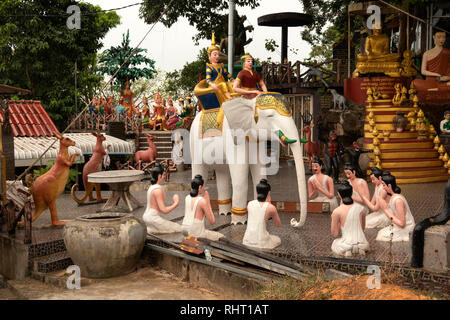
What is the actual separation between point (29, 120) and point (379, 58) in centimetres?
1099

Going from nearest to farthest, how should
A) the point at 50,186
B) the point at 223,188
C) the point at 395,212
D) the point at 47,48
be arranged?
the point at 395,212, the point at 50,186, the point at 223,188, the point at 47,48

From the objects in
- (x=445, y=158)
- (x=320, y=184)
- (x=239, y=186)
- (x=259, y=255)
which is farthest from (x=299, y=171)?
(x=445, y=158)

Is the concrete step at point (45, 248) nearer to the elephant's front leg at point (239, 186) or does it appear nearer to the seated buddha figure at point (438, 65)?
the elephant's front leg at point (239, 186)

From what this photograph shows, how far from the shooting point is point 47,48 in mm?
20328

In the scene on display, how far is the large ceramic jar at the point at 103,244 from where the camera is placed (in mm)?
6676

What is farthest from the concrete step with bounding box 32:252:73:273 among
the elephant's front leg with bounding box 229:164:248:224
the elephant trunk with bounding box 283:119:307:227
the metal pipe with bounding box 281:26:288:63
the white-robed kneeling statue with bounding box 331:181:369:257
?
the metal pipe with bounding box 281:26:288:63

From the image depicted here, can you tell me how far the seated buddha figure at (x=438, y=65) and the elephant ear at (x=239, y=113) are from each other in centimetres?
806

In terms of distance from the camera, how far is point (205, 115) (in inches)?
336

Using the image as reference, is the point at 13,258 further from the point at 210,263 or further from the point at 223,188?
the point at 223,188

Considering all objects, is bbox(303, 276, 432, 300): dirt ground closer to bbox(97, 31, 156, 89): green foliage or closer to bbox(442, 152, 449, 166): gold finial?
bbox(442, 152, 449, 166): gold finial

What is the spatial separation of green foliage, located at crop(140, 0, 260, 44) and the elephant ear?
15.7 meters

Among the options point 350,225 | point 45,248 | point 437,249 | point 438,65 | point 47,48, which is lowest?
point 45,248

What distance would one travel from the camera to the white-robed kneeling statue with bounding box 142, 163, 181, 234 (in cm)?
773

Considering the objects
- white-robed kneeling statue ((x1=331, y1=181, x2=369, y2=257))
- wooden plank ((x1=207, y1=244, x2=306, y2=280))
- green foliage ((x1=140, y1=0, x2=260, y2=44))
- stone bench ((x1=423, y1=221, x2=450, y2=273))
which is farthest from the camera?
green foliage ((x1=140, y1=0, x2=260, y2=44))
